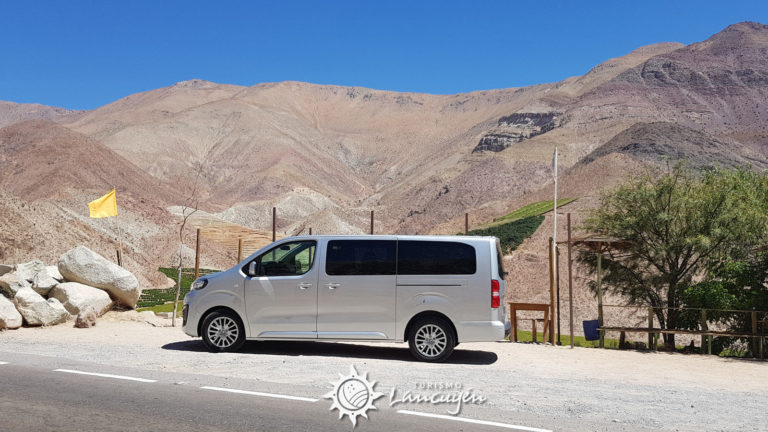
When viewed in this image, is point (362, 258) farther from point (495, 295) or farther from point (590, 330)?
point (590, 330)

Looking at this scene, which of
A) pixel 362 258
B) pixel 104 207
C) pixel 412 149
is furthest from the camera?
pixel 412 149

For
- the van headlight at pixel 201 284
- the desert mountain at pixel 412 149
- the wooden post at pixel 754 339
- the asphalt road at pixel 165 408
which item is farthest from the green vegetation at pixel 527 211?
the asphalt road at pixel 165 408

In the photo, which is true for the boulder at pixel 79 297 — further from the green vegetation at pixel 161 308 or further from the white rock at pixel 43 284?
the green vegetation at pixel 161 308

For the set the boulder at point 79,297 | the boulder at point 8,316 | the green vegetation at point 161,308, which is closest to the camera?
the boulder at point 8,316

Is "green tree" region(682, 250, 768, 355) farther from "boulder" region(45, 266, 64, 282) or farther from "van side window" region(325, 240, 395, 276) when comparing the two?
"boulder" region(45, 266, 64, 282)

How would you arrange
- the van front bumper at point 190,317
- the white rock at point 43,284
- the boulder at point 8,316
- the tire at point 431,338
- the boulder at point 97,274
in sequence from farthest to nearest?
the boulder at point 97,274
the white rock at point 43,284
the boulder at point 8,316
the van front bumper at point 190,317
the tire at point 431,338

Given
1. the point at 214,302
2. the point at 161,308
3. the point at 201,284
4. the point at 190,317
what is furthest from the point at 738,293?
the point at 161,308

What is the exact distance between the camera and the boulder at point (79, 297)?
51.9 feet

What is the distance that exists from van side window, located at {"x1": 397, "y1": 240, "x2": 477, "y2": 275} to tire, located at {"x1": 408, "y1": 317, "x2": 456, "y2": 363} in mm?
849

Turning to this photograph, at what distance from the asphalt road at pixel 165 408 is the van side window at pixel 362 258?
299 centimetres

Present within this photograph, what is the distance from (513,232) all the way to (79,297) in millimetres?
47032

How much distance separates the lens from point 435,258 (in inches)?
448

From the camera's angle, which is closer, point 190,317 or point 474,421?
point 474,421

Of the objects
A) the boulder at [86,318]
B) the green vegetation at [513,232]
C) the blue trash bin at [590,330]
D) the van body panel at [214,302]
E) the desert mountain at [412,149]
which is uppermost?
the desert mountain at [412,149]
